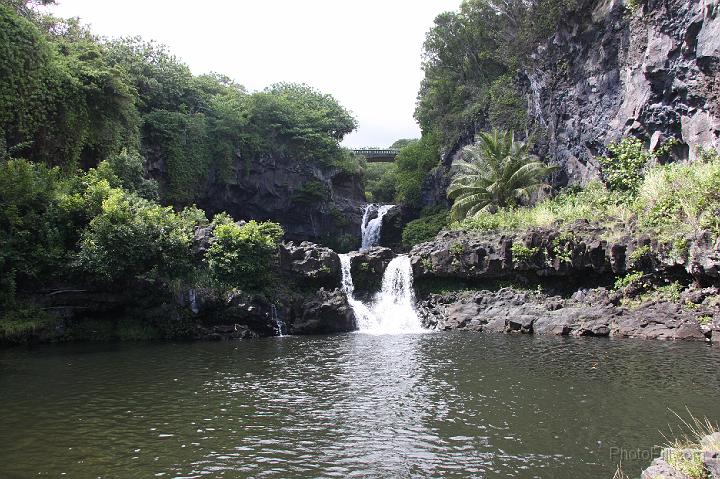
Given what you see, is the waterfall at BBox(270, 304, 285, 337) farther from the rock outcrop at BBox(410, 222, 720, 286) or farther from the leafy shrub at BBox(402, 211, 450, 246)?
the leafy shrub at BBox(402, 211, 450, 246)

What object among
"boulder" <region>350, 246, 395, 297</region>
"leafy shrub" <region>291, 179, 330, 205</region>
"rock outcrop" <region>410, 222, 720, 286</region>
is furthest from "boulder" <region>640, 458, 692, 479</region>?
"leafy shrub" <region>291, 179, 330, 205</region>

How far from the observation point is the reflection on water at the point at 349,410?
797 cm

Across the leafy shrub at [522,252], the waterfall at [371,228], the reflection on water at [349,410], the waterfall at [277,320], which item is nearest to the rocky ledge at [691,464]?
the reflection on water at [349,410]

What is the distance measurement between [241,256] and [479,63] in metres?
29.3

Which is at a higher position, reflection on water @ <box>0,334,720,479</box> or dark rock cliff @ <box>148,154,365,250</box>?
dark rock cliff @ <box>148,154,365,250</box>

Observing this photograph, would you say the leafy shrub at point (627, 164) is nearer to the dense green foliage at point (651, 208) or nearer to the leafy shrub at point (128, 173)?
the dense green foliage at point (651, 208)

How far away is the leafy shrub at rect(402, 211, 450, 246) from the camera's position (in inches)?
1547

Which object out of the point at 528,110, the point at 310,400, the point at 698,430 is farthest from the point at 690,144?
the point at 310,400

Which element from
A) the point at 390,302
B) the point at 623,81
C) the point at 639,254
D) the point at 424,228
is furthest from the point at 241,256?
the point at 623,81

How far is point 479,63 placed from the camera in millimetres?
44062

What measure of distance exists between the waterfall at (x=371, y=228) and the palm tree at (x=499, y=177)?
9.63 m

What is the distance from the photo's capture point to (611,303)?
21.4 metres

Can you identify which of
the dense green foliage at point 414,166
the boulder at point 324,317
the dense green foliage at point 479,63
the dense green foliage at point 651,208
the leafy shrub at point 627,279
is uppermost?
the dense green foliage at point 479,63

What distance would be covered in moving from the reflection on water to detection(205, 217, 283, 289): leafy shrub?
21.2 ft
